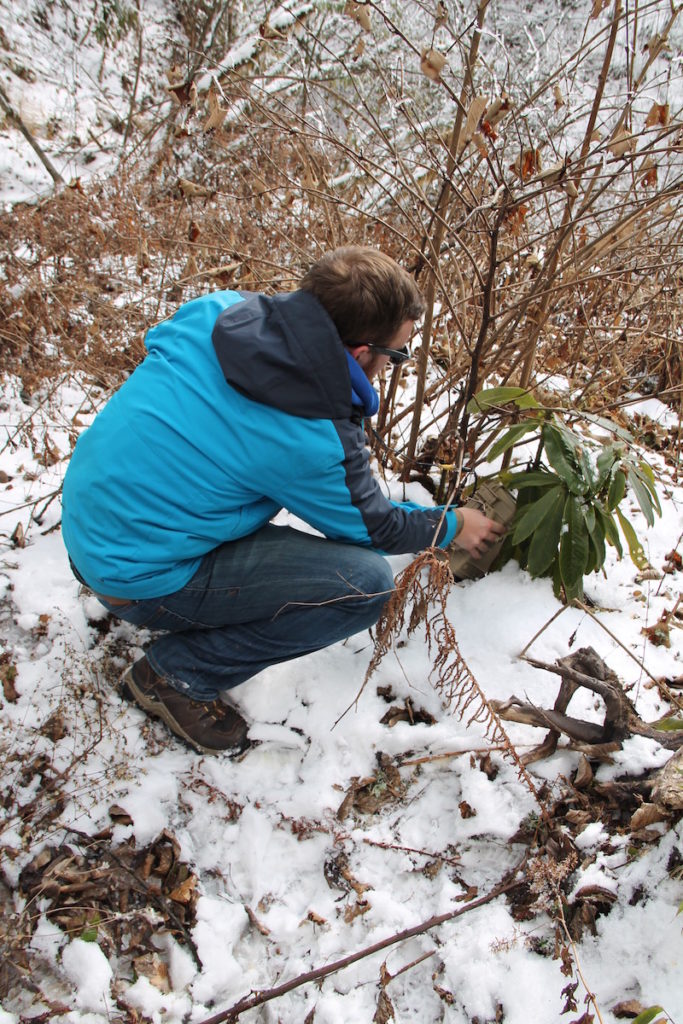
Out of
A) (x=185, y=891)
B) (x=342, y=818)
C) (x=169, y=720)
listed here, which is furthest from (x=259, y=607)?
(x=185, y=891)

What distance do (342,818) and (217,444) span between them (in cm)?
105

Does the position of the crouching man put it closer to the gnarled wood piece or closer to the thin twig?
the gnarled wood piece

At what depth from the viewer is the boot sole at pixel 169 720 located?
1836 millimetres

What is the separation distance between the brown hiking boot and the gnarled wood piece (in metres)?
0.75

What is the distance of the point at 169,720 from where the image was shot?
1848 millimetres

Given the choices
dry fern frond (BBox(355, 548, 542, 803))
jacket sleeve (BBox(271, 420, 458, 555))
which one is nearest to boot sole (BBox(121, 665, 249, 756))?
dry fern frond (BBox(355, 548, 542, 803))

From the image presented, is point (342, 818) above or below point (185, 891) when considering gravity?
above

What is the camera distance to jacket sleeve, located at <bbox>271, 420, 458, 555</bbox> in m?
1.52

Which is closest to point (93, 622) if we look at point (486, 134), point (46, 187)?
point (486, 134)

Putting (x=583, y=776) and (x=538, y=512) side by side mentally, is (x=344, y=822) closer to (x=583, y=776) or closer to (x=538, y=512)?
(x=583, y=776)

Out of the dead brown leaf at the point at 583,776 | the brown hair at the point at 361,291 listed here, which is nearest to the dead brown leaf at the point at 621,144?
the brown hair at the point at 361,291

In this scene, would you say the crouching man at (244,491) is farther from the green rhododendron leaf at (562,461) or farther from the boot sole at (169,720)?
the green rhododendron leaf at (562,461)

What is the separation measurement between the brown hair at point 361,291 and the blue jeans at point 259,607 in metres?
0.59

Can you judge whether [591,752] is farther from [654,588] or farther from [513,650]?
[654,588]
